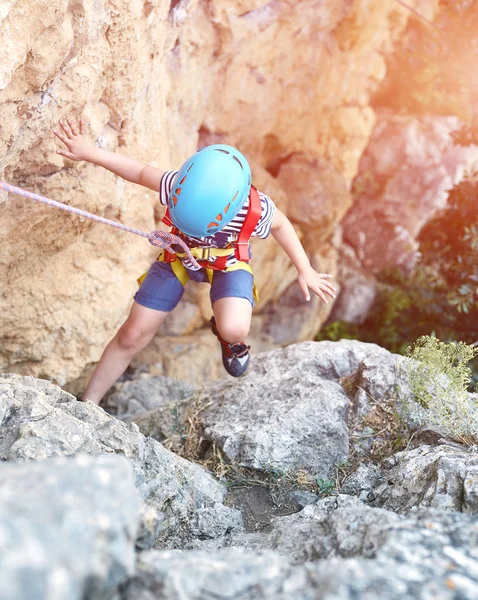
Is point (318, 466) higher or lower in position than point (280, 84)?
lower

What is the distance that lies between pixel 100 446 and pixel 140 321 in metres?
1.24

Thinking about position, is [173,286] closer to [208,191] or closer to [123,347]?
[123,347]

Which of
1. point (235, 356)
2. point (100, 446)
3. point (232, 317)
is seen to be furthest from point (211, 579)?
point (235, 356)

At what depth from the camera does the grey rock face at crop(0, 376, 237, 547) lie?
257 centimetres

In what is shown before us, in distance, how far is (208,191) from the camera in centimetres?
317

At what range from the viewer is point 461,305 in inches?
235

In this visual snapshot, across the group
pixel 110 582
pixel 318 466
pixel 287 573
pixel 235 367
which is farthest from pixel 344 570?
pixel 235 367

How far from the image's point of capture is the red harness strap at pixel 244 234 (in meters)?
3.45

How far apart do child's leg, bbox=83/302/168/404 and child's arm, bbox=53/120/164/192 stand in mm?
802

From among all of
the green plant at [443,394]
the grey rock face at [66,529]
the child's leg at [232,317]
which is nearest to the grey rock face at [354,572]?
the grey rock face at [66,529]

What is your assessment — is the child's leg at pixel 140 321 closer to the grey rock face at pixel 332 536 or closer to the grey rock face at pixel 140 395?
the grey rock face at pixel 140 395

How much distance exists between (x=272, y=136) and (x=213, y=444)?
445cm

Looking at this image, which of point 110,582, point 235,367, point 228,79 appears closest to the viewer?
point 110,582

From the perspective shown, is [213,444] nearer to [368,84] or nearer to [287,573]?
[287,573]
